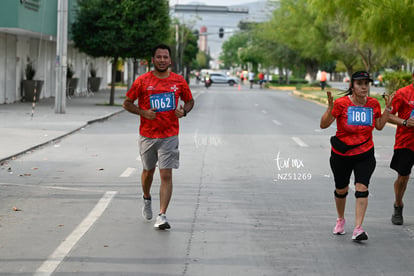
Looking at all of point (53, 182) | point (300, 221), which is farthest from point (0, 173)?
point (300, 221)

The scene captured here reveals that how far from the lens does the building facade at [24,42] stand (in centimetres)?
2988

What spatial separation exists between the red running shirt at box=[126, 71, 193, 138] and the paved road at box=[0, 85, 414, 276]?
102 cm

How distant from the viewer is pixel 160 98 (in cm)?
805

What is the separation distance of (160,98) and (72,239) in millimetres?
1632

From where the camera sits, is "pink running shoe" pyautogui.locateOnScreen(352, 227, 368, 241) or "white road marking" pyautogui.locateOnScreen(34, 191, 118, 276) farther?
"pink running shoe" pyautogui.locateOnScreen(352, 227, 368, 241)

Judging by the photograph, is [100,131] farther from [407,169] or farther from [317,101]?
[317,101]

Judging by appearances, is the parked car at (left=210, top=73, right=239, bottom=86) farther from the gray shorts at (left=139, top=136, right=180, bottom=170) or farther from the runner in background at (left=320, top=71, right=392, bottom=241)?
the runner in background at (left=320, top=71, right=392, bottom=241)

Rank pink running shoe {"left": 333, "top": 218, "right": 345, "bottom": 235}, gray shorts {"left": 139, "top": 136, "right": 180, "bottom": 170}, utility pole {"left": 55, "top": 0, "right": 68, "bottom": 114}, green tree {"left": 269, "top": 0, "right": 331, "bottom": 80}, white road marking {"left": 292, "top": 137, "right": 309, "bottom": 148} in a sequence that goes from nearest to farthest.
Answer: pink running shoe {"left": 333, "top": 218, "right": 345, "bottom": 235} → gray shorts {"left": 139, "top": 136, "right": 180, "bottom": 170} → white road marking {"left": 292, "top": 137, "right": 309, "bottom": 148} → utility pole {"left": 55, "top": 0, "right": 68, "bottom": 114} → green tree {"left": 269, "top": 0, "right": 331, "bottom": 80}

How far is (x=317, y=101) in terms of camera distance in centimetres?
4722

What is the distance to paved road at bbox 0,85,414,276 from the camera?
6.68 m

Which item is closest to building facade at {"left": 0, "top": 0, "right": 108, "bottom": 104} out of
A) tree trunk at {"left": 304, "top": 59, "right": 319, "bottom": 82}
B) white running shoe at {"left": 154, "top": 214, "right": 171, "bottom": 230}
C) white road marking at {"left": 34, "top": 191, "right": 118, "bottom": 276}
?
white road marking at {"left": 34, "top": 191, "right": 118, "bottom": 276}

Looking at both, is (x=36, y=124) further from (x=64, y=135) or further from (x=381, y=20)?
(x=381, y=20)

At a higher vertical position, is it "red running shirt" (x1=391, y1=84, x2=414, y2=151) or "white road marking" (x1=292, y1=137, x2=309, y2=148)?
"red running shirt" (x1=391, y1=84, x2=414, y2=151)

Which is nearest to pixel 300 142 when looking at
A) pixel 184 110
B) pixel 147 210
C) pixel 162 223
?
pixel 147 210
